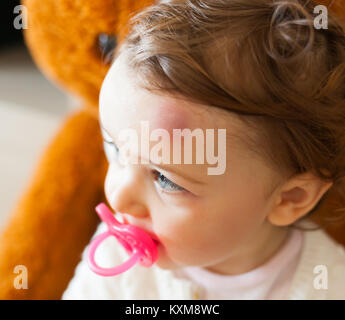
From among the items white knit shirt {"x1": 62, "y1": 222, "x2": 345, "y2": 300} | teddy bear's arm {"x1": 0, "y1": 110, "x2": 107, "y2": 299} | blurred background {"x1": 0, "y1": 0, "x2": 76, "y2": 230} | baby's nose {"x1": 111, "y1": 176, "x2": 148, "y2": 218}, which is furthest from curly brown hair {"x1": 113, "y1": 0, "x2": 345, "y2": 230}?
blurred background {"x1": 0, "y1": 0, "x2": 76, "y2": 230}

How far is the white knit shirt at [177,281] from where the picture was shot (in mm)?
667

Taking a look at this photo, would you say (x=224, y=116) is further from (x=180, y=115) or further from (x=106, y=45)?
(x=106, y=45)

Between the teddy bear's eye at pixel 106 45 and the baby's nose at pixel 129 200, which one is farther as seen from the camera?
the teddy bear's eye at pixel 106 45

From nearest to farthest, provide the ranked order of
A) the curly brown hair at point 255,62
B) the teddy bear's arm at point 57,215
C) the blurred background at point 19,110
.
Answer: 1. the curly brown hair at point 255,62
2. the teddy bear's arm at point 57,215
3. the blurred background at point 19,110

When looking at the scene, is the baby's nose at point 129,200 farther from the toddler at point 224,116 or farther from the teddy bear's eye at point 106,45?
the teddy bear's eye at point 106,45

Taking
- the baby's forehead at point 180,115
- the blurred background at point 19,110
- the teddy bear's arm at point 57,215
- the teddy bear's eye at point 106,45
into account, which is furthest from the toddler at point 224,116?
the blurred background at point 19,110

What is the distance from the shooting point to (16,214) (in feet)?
2.64

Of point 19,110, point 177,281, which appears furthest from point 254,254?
point 19,110

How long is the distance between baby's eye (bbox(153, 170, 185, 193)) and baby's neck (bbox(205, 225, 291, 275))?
17 cm

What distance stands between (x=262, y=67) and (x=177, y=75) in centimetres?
8

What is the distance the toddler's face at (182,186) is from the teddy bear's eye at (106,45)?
143 mm

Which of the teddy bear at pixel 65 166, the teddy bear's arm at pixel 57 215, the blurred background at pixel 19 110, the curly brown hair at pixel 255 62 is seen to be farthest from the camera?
the blurred background at pixel 19 110

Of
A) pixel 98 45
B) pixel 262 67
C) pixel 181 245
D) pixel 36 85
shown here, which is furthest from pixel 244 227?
pixel 36 85

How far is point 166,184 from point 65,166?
0.37 metres
